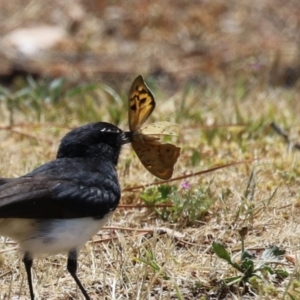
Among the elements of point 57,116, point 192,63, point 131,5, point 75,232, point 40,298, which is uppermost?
point 131,5

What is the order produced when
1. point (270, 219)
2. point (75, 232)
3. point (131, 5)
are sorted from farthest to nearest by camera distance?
1. point (131, 5)
2. point (270, 219)
3. point (75, 232)

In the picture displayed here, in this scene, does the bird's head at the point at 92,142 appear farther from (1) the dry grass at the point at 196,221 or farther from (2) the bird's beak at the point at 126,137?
(1) the dry grass at the point at 196,221

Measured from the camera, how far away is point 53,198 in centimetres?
385

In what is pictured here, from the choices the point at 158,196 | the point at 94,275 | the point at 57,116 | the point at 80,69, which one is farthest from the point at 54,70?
the point at 94,275

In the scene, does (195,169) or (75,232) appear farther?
(195,169)

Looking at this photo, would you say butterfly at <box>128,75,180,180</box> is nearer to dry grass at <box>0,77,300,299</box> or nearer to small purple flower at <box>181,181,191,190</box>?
dry grass at <box>0,77,300,299</box>

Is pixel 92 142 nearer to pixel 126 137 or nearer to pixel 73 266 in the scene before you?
pixel 126 137

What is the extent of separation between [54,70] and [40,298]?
18.3 ft

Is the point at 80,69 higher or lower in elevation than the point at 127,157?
higher

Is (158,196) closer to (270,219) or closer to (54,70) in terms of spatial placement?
(270,219)

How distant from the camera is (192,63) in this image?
984 cm

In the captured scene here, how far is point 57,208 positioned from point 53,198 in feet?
0.15

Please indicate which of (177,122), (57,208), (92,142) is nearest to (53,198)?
(57,208)

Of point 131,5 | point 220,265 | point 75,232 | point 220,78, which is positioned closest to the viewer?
point 75,232
